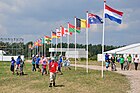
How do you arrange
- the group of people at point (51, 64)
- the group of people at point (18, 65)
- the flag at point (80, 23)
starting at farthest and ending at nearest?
the flag at point (80, 23) → the group of people at point (18, 65) → the group of people at point (51, 64)

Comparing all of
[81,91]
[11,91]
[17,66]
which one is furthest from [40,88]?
[17,66]

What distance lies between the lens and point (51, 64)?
62.4ft

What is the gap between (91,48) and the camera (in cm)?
16288

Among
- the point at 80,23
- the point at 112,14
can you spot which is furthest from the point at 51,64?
the point at 80,23

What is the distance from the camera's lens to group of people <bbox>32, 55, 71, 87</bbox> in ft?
62.1

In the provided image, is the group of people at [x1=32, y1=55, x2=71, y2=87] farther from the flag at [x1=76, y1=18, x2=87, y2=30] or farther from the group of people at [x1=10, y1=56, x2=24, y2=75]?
the flag at [x1=76, y1=18, x2=87, y2=30]

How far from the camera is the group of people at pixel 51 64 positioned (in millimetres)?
18922

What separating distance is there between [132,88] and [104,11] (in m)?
6.91

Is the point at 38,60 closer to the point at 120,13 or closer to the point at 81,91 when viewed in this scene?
the point at 120,13

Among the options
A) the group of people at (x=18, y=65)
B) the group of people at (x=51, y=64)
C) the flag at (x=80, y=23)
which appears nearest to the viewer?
the group of people at (x=51, y=64)

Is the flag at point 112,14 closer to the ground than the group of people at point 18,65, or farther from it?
farther from it

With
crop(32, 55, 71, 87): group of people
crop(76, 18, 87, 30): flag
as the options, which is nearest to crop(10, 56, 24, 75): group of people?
crop(32, 55, 71, 87): group of people

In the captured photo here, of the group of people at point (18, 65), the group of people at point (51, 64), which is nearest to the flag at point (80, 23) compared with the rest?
the group of people at point (51, 64)

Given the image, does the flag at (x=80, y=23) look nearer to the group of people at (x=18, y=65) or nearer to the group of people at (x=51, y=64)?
the group of people at (x=51, y=64)
